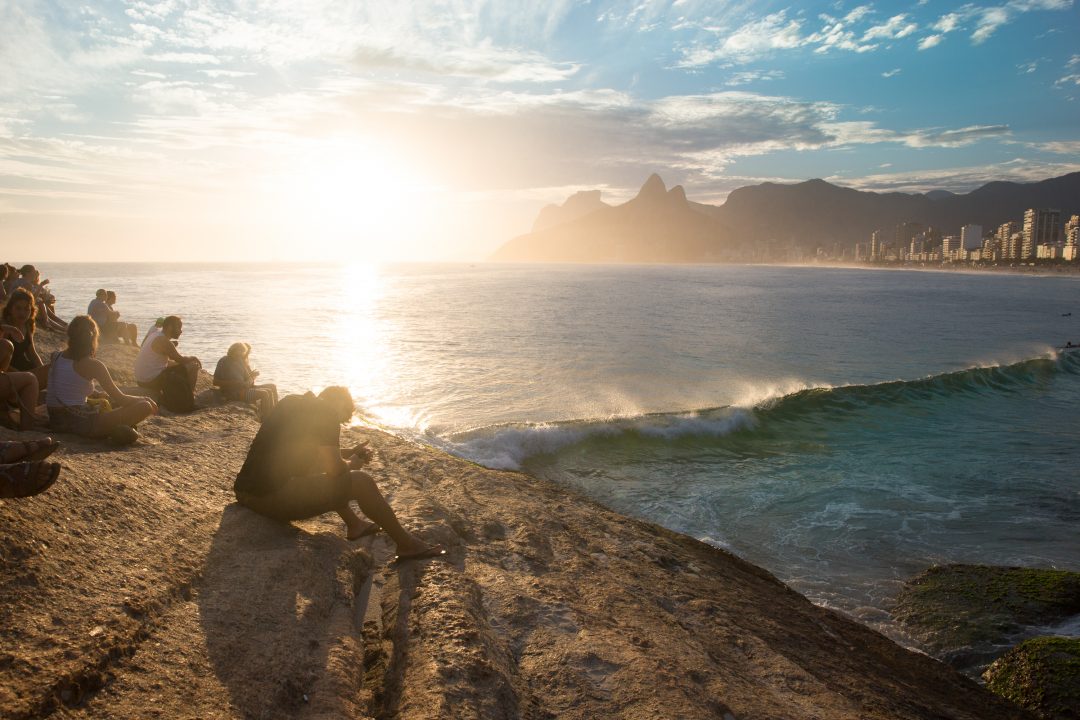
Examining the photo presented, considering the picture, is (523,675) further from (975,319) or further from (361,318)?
(975,319)

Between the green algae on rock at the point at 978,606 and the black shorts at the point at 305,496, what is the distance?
5949 millimetres

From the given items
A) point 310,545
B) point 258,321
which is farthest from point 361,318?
point 310,545

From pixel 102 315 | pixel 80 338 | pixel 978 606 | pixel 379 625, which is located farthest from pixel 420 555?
pixel 102 315

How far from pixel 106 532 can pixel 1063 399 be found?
24800 mm

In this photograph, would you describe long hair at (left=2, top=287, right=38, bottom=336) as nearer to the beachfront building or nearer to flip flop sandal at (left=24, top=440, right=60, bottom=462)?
flip flop sandal at (left=24, top=440, right=60, bottom=462)

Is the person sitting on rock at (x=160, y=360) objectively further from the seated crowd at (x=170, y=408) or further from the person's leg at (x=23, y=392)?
the person's leg at (x=23, y=392)

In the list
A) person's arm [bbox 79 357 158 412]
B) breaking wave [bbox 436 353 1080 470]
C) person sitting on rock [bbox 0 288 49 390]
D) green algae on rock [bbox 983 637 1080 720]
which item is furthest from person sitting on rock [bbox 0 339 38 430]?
green algae on rock [bbox 983 637 1080 720]

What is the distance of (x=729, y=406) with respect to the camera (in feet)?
52.8

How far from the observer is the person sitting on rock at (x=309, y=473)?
5.29 metres

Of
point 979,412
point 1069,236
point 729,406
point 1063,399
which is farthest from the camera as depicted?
point 1069,236

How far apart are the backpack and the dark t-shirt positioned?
490 cm

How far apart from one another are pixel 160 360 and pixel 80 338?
3042 millimetres

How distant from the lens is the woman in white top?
6672 millimetres

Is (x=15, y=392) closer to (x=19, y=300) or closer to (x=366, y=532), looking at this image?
(x=19, y=300)
